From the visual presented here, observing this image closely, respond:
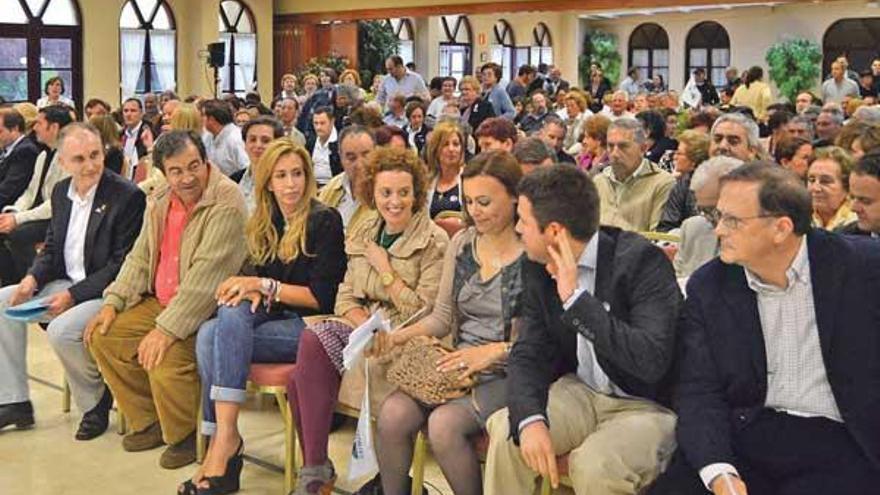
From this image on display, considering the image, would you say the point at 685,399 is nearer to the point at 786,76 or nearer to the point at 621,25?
the point at 786,76

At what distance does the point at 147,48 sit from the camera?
56.2ft

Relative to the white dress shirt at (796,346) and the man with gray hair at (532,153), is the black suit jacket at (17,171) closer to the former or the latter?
the man with gray hair at (532,153)

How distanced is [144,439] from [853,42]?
825 inches

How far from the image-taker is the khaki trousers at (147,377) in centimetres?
399

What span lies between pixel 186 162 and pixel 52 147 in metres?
2.72

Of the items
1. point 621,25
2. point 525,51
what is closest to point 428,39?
point 525,51

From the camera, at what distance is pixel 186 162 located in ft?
13.4

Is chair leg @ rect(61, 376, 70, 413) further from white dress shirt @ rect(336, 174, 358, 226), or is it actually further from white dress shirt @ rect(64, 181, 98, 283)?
white dress shirt @ rect(336, 174, 358, 226)

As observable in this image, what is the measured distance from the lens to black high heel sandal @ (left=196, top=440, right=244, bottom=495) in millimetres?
3729

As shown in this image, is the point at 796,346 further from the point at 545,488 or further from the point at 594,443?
the point at 545,488

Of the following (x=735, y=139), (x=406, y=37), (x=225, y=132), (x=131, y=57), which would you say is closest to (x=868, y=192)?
(x=735, y=139)

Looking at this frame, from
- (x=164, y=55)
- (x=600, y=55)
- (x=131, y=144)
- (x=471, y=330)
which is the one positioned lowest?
(x=471, y=330)

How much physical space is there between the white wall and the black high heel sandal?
68.3ft

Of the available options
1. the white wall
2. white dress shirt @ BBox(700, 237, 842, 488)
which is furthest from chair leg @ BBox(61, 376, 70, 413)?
the white wall
